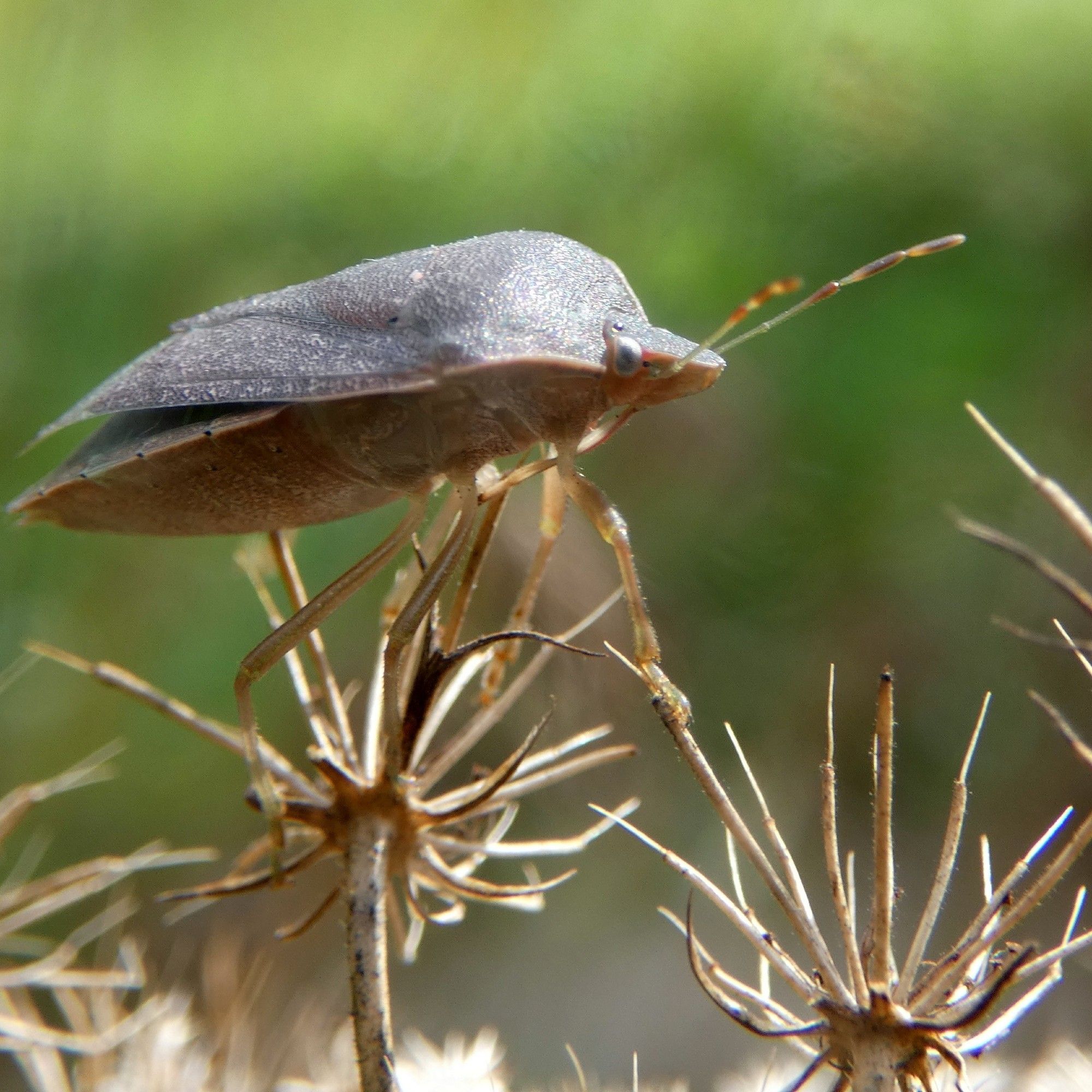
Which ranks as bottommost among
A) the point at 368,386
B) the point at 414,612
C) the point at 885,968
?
the point at 885,968

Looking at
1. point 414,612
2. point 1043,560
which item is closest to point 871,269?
point 1043,560

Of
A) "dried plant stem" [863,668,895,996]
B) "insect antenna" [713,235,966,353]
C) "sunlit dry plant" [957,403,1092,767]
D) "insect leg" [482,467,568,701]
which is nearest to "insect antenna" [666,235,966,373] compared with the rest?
"insect antenna" [713,235,966,353]

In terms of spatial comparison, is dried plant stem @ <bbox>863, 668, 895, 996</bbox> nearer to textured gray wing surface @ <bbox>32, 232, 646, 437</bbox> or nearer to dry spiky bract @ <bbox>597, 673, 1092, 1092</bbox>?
dry spiky bract @ <bbox>597, 673, 1092, 1092</bbox>

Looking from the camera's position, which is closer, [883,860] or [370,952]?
[883,860]

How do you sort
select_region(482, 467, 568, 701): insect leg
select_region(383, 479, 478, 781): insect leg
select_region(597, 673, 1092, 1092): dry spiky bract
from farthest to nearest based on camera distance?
select_region(482, 467, 568, 701): insect leg → select_region(383, 479, 478, 781): insect leg → select_region(597, 673, 1092, 1092): dry spiky bract

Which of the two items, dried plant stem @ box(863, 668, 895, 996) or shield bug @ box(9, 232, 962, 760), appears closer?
dried plant stem @ box(863, 668, 895, 996)

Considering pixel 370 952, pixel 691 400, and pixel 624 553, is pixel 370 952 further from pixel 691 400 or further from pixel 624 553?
pixel 691 400

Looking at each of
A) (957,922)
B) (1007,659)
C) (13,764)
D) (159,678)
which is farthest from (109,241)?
(957,922)
